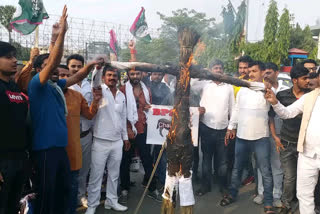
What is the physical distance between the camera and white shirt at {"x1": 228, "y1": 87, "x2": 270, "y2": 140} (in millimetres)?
4016

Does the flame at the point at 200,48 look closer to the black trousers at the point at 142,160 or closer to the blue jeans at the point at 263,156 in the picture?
the blue jeans at the point at 263,156

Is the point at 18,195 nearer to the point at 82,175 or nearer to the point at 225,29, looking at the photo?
the point at 82,175

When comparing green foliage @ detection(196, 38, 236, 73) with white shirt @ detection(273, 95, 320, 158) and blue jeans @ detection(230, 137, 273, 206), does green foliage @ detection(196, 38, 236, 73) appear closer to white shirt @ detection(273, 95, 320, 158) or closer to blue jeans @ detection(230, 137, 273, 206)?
white shirt @ detection(273, 95, 320, 158)

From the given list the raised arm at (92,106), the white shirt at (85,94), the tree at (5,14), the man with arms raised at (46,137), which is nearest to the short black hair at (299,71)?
the raised arm at (92,106)

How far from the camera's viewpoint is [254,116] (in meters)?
4.04

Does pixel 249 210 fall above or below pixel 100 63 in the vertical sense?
below

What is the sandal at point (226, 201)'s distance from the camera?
13.8 feet

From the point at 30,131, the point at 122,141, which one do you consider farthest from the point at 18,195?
the point at 122,141

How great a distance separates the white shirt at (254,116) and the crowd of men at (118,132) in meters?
0.01

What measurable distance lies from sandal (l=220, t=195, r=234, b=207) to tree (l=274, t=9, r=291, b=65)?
816 inches

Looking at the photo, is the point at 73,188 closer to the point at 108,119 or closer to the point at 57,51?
the point at 108,119

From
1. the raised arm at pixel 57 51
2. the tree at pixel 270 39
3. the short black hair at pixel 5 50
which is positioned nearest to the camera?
the raised arm at pixel 57 51

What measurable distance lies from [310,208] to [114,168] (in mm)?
2526

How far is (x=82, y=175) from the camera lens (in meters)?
3.98
